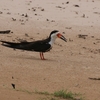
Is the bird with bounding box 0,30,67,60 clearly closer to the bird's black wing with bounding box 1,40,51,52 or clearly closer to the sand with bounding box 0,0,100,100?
the bird's black wing with bounding box 1,40,51,52

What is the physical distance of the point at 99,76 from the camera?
1044 centimetres

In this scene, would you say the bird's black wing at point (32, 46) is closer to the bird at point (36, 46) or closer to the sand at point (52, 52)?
the bird at point (36, 46)

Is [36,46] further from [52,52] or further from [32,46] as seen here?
[52,52]

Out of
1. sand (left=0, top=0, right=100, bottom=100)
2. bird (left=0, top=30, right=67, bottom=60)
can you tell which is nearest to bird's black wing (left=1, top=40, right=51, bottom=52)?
bird (left=0, top=30, right=67, bottom=60)

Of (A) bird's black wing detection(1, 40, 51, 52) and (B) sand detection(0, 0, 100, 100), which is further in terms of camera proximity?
(A) bird's black wing detection(1, 40, 51, 52)

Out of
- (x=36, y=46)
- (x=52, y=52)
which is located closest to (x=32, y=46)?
(x=36, y=46)

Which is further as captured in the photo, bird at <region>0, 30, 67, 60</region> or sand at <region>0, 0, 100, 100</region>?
bird at <region>0, 30, 67, 60</region>

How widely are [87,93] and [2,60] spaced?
3087 mm

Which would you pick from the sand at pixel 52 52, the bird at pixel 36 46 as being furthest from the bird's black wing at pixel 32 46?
the sand at pixel 52 52

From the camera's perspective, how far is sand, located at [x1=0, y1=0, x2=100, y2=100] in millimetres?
9141

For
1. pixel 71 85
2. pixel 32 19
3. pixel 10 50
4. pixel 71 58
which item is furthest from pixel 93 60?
pixel 32 19

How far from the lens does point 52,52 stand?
43.4 feet

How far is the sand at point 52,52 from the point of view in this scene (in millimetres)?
9141

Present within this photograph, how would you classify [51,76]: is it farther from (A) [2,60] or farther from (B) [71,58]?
(B) [71,58]
